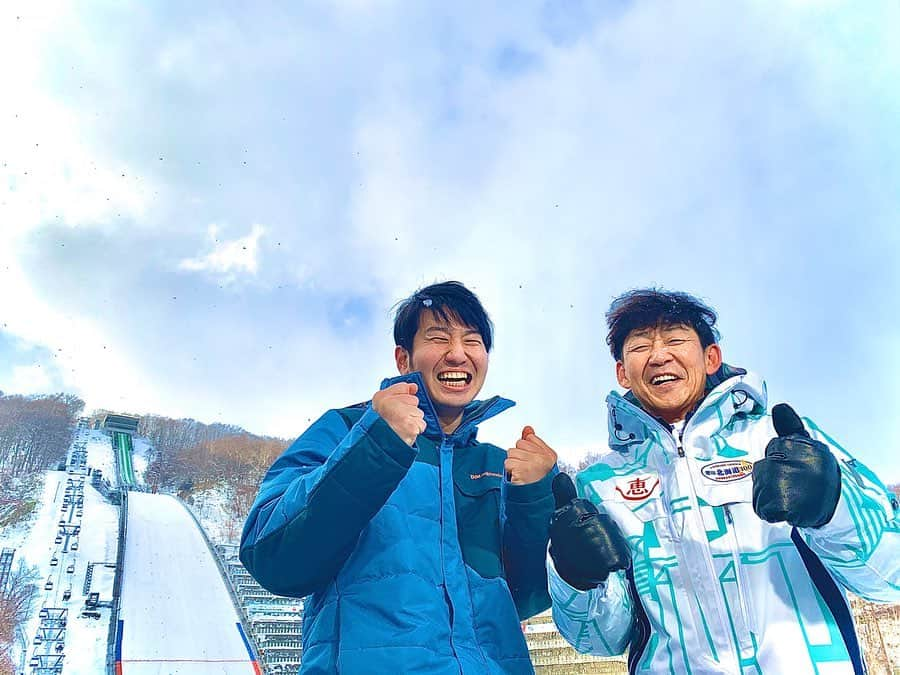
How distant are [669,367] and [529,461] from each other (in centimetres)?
68

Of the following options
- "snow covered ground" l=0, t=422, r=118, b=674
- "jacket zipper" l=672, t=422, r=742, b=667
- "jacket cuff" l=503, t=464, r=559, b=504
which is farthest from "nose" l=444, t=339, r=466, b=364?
"snow covered ground" l=0, t=422, r=118, b=674

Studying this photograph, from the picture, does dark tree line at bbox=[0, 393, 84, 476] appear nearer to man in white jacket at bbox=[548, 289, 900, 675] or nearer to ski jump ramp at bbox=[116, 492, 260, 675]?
ski jump ramp at bbox=[116, 492, 260, 675]

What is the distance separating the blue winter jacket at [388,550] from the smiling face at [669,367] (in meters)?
0.59

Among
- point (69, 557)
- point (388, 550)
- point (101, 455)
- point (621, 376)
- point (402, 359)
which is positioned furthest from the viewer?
point (101, 455)

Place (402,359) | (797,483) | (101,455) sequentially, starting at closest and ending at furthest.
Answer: (797,483) < (402,359) < (101,455)

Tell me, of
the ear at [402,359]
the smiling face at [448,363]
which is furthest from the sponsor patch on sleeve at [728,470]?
the ear at [402,359]

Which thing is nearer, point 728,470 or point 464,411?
point 728,470

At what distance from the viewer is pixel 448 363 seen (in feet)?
8.55

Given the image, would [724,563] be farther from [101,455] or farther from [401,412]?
[101,455]

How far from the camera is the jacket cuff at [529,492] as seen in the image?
2.41 meters

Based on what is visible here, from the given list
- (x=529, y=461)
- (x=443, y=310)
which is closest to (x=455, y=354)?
(x=443, y=310)

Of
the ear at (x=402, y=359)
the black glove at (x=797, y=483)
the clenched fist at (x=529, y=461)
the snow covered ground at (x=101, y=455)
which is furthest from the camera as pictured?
the snow covered ground at (x=101, y=455)

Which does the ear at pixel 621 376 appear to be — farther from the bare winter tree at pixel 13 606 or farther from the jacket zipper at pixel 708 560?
the bare winter tree at pixel 13 606

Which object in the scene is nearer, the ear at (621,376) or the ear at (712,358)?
the ear at (712,358)
